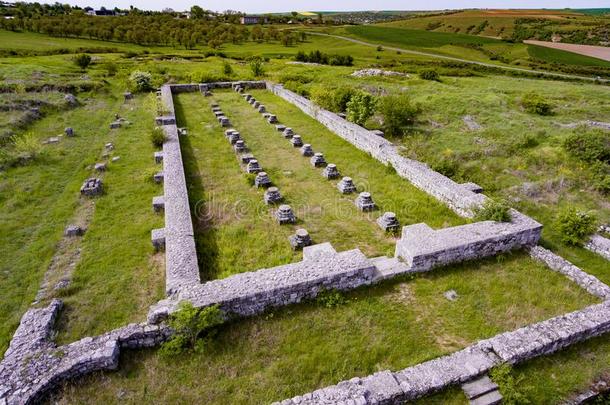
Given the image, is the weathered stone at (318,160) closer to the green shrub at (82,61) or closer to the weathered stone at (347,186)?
the weathered stone at (347,186)

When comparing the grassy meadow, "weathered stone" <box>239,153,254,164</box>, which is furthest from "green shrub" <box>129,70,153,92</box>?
"weathered stone" <box>239,153,254,164</box>

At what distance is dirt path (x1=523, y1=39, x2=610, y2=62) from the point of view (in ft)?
177

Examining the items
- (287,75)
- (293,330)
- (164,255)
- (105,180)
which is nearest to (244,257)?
(164,255)

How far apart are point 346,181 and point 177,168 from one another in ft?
21.8

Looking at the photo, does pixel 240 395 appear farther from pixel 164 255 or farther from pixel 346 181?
pixel 346 181

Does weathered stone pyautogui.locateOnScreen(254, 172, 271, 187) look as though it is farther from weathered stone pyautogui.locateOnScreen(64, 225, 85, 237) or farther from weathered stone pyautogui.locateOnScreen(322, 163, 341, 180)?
weathered stone pyautogui.locateOnScreen(64, 225, 85, 237)

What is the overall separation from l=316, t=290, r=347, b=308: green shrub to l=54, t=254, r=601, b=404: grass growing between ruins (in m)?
0.13

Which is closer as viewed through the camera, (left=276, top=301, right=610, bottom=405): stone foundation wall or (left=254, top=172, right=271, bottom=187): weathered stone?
(left=276, top=301, right=610, bottom=405): stone foundation wall

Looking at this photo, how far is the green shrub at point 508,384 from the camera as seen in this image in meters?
5.94

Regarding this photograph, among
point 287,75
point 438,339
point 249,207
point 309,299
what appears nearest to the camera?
point 438,339

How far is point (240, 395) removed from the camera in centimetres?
619

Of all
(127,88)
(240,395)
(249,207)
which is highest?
(127,88)

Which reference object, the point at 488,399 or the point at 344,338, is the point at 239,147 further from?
the point at 488,399

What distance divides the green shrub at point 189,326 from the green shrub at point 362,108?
1447 centimetres
